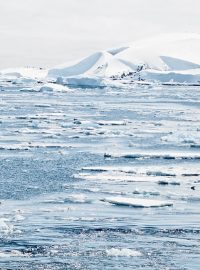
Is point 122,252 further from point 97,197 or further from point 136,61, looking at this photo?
point 136,61

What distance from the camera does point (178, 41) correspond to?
4919 inches

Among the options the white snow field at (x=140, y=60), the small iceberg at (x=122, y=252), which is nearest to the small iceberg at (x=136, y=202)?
the small iceberg at (x=122, y=252)

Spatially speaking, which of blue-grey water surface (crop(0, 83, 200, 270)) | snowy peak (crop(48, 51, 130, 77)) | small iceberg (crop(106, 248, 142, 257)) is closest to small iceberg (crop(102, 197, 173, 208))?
blue-grey water surface (crop(0, 83, 200, 270))

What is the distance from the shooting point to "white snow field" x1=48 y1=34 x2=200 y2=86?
110m

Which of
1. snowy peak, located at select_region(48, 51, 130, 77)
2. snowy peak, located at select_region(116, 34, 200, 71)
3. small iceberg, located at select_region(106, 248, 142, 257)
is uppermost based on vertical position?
small iceberg, located at select_region(106, 248, 142, 257)

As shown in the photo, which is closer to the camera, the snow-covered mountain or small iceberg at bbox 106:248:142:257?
small iceberg at bbox 106:248:142:257

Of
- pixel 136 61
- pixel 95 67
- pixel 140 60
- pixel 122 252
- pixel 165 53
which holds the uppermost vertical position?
pixel 122 252

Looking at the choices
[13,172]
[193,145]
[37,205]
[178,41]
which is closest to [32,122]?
[193,145]

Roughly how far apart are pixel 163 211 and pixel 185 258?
2.36 m

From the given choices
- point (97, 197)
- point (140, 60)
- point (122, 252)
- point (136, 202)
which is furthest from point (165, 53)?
point (122, 252)

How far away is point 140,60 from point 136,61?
159cm

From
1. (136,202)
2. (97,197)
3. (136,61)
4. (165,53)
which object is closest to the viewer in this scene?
(136,202)

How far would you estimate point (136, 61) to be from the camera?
118500mm

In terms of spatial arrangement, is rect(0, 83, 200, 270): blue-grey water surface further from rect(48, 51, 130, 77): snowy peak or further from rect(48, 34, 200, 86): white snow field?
rect(48, 51, 130, 77): snowy peak
